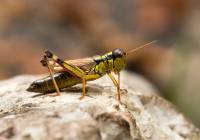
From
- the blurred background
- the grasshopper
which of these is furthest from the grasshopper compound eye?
the blurred background

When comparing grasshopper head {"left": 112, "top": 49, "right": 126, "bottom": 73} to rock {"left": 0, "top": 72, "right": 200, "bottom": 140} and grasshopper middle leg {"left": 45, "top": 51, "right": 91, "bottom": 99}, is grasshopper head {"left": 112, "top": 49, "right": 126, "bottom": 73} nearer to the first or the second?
rock {"left": 0, "top": 72, "right": 200, "bottom": 140}

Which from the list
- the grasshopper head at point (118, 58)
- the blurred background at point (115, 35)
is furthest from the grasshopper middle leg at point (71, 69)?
the blurred background at point (115, 35)

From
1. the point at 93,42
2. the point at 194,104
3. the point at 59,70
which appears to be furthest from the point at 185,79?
the point at 59,70

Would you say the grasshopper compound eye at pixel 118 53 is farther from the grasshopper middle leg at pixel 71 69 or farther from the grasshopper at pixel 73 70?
the grasshopper middle leg at pixel 71 69

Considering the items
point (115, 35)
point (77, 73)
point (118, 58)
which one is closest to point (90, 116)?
point (77, 73)

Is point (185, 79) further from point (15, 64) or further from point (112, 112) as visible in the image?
point (112, 112)

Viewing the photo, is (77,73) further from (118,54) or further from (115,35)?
(115,35)
